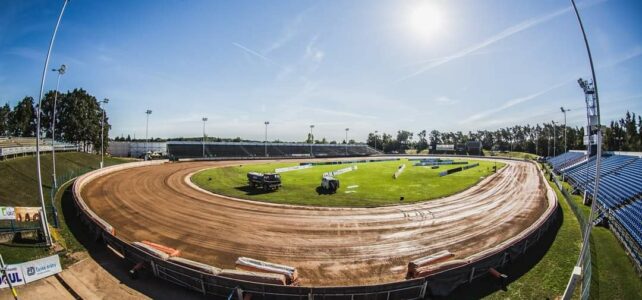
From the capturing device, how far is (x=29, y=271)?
10.2 metres

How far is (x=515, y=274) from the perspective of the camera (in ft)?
41.9

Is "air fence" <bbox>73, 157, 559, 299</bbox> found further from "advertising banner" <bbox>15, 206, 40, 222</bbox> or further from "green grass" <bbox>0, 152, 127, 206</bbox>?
"green grass" <bbox>0, 152, 127, 206</bbox>

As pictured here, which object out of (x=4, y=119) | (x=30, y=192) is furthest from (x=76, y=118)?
(x=4, y=119)

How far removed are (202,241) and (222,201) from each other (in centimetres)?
1017

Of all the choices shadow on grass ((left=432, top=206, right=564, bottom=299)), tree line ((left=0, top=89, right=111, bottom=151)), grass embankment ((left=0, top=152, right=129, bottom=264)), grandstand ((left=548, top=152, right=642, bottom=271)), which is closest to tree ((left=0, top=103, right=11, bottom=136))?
tree line ((left=0, top=89, right=111, bottom=151))

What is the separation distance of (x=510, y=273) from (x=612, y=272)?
465cm

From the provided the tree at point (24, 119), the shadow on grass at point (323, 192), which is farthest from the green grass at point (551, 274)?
the tree at point (24, 119)

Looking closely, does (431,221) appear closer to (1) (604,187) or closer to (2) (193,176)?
(1) (604,187)

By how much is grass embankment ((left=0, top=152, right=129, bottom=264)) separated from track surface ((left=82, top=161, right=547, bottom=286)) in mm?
2434

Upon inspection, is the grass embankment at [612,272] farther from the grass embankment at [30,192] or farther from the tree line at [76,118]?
the tree line at [76,118]

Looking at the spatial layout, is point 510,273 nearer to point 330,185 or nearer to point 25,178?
point 330,185

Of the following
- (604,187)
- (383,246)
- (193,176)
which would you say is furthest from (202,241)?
(604,187)

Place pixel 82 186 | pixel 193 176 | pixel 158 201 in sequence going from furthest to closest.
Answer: pixel 193 176
pixel 82 186
pixel 158 201

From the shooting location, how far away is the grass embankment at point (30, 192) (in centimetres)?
1433
